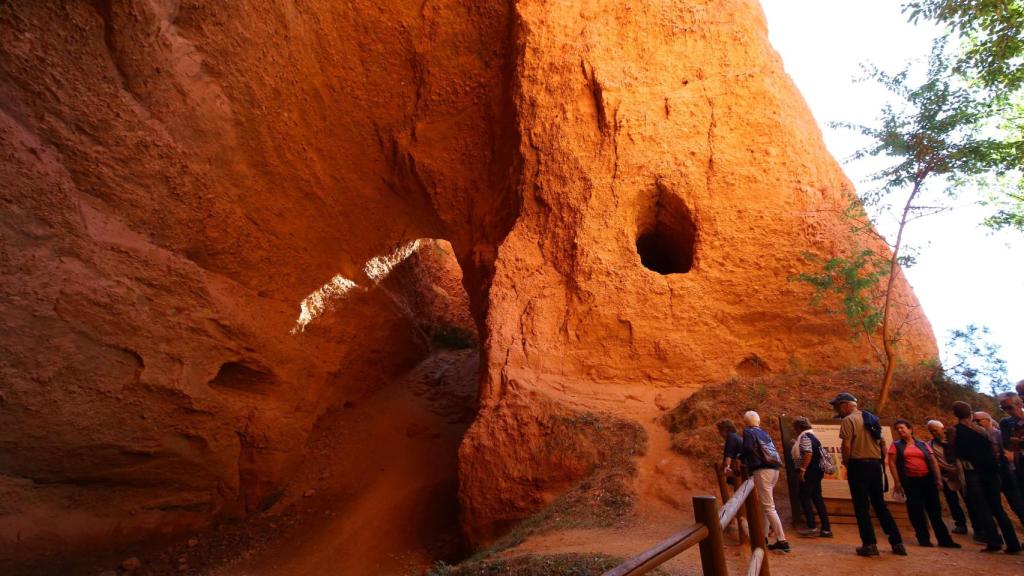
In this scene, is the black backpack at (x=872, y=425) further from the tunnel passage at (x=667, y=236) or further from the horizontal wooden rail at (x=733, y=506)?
the tunnel passage at (x=667, y=236)

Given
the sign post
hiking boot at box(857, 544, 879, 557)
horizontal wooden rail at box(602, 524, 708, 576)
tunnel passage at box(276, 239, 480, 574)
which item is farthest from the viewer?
tunnel passage at box(276, 239, 480, 574)

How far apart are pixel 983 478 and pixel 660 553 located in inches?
176

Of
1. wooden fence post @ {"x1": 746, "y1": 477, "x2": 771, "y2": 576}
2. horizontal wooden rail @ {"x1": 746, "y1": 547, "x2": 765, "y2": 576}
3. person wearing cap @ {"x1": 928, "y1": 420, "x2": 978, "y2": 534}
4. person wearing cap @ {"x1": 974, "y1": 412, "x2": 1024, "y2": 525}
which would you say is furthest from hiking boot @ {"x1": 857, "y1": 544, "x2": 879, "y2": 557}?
horizontal wooden rail @ {"x1": 746, "y1": 547, "x2": 765, "y2": 576}

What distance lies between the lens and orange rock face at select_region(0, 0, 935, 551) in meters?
7.68

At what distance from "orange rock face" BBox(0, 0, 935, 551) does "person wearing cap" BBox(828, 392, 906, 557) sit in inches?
128

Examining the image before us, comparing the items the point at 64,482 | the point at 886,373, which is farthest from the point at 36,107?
the point at 886,373

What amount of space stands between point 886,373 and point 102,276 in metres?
10.7

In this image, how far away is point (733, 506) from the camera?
3.05 meters

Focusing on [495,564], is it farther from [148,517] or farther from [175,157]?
[175,157]

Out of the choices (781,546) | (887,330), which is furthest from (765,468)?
(887,330)

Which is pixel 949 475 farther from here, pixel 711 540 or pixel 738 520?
pixel 711 540

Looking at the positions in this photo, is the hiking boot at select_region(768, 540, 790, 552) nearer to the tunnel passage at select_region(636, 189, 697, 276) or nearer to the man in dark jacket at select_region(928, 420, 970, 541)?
the man in dark jacket at select_region(928, 420, 970, 541)

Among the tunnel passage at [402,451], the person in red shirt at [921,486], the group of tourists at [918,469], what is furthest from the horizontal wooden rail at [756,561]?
the tunnel passage at [402,451]

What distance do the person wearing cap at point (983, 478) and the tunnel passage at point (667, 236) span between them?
14.9ft
